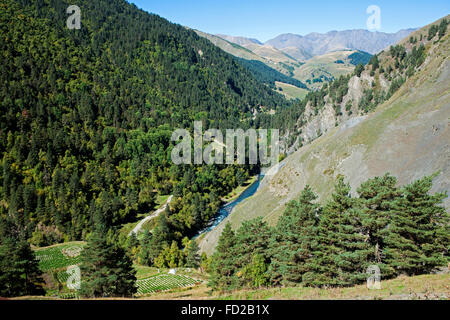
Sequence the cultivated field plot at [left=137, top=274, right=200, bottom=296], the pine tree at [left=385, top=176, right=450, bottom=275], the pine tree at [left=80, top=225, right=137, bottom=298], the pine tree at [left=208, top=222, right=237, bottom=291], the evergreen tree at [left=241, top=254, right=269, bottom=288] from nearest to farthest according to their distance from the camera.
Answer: the pine tree at [left=385, top=176, right=450, bottom=275]
the evergreen tree at [left=241, top=254, right=269, bottom=288]
the pine tree at [left=80, top=225, right=137, bottom=298]
the pine tree at [left=208, top=222, right=237, bottom=291]
the cultivated field plot at [left=137, top=274, right=200, bottom=296]

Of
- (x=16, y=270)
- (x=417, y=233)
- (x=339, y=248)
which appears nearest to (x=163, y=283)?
(x=16, y=270)

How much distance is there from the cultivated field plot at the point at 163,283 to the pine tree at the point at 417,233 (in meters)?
52.7

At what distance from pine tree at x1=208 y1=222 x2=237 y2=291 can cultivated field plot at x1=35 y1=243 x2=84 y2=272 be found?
236ft

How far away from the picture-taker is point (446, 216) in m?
30.1

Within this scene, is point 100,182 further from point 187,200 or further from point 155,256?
point 155,256

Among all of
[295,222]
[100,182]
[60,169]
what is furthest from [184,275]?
[60,169]

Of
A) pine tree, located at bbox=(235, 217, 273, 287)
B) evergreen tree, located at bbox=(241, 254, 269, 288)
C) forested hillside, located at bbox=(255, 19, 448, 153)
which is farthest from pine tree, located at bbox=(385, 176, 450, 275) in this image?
forested hillside, located at bbox=(255, 19, 448, 153)

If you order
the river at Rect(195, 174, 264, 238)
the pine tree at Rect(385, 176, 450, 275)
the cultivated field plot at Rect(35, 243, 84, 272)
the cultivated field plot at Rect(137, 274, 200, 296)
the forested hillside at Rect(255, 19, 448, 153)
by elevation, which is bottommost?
the cultivated field plot at Rect(35, 243, 84, 272)

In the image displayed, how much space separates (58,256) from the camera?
10438 cm

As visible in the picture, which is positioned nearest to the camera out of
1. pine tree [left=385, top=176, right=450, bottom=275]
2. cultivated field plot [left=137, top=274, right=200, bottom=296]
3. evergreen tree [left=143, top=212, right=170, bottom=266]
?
pine tree [left=385, top=176, right=450, bottom=275]

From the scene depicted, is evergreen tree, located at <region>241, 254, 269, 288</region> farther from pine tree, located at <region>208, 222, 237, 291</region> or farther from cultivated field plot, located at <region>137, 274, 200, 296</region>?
cultivated field plot, located at <region>137, 274, 200, 296</region>

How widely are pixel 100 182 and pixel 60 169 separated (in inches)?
841

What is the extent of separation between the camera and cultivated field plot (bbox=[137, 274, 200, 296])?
229 feet

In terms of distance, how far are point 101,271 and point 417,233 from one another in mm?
42202
